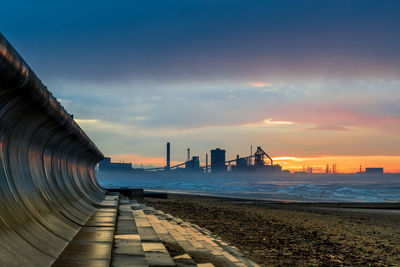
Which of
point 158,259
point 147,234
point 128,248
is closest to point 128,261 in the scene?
point 158,259

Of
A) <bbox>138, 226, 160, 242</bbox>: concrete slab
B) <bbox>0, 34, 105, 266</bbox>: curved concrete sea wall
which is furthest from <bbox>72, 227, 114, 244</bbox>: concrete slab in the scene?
<bbox>138, 226, 160, 242</bbox>: concrete slab

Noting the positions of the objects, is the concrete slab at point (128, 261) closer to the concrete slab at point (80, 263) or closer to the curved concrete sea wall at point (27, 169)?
the concrete slab at point (80, 263)

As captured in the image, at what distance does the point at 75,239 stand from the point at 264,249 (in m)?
4.72

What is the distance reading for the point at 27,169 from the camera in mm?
3887

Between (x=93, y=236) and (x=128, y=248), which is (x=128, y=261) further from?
(x=93, y=236)

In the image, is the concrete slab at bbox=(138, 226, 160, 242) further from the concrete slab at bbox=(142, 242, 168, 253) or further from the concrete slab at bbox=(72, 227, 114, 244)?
the concrete slab at bbox=(72, 227, 114, 244)

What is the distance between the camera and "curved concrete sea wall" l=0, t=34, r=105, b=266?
2.54m

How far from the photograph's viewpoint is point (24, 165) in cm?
376

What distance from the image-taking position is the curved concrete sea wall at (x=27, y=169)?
2539 millimetres

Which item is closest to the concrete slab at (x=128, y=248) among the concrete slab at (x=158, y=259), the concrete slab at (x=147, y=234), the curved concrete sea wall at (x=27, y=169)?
the concrete slab at (x=158, y=259)

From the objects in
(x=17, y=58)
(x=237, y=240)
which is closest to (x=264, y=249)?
(x=237, y=240)

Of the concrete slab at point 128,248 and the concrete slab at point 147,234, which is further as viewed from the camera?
the concrete slab at point 147,234

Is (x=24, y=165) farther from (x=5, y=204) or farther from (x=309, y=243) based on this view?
(x=309, y=243)

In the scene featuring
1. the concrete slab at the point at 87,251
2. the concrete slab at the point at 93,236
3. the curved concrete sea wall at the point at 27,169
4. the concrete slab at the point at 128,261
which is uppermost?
the curved concrete sea wall at the point at 27,169
